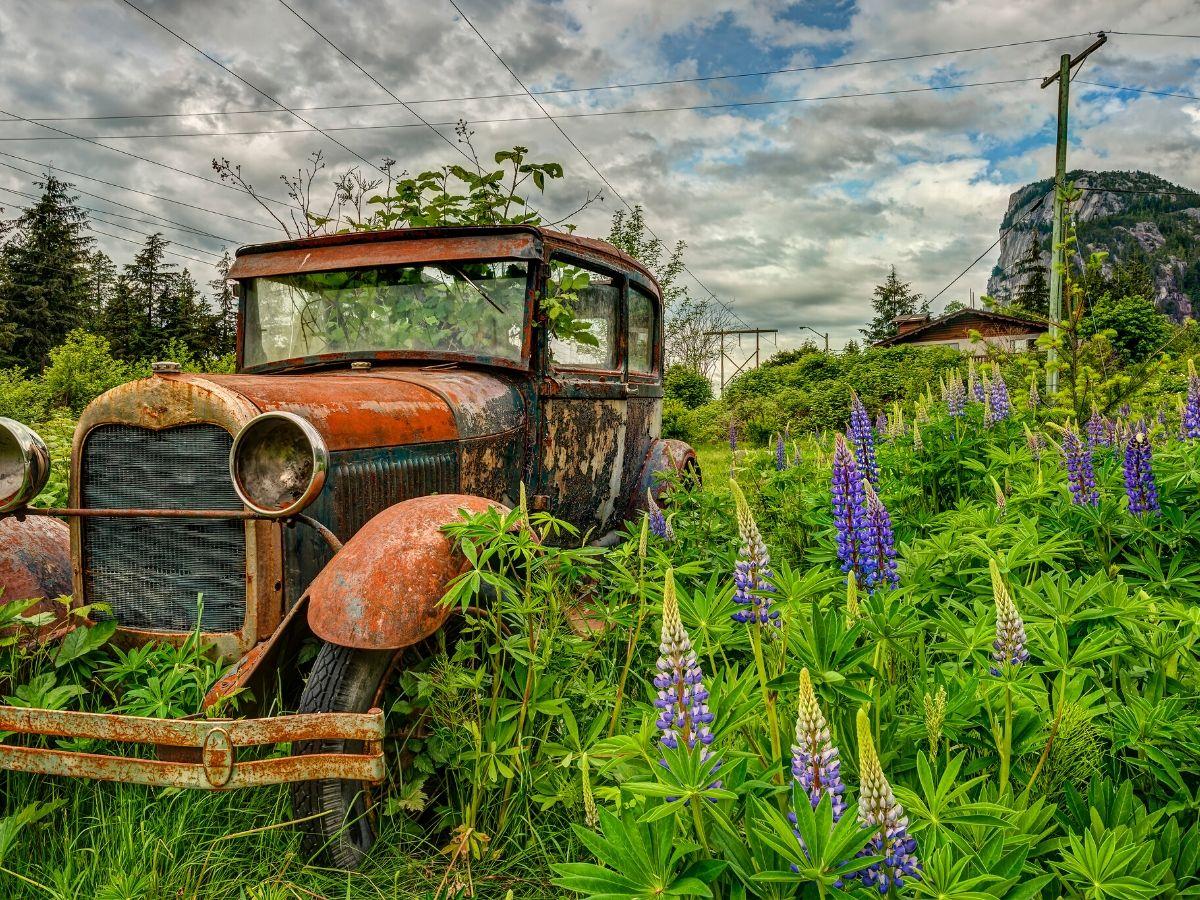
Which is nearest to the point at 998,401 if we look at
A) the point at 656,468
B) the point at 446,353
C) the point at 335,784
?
the point at 656,468

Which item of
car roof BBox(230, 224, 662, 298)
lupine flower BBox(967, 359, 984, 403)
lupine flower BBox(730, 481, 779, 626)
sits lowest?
lupine flower BBox(730, 481, 779, 626)

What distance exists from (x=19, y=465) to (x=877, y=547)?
285 centimetres

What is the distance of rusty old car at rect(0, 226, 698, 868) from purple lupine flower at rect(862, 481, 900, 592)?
1.22 meters

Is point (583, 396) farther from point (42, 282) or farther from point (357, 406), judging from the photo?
point (42, 282)

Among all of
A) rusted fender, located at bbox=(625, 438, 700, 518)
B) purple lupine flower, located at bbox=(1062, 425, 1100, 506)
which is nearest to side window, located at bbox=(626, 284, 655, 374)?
rusted fender, located at bbox=(625, 438, 700, 518)

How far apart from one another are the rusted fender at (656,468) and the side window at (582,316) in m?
0.85

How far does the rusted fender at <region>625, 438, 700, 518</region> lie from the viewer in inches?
199

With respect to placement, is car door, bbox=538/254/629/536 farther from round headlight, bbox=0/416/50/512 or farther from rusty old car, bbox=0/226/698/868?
round headlight, bbox=0/416/50/512

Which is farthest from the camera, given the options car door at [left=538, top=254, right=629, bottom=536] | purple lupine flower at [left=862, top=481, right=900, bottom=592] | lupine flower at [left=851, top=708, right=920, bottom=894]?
car door at [left=538, top=254, right=629, bottom=536]

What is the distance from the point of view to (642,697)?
2941 mm

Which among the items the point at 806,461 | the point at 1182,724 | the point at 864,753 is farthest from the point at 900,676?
the point at 806,461

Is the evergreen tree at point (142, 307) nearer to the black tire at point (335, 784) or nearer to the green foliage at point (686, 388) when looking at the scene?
the green foliage at point (686, 388)

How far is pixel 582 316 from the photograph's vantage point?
14.5ft

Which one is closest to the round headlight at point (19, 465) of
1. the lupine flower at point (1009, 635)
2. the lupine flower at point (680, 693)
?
the lupine flower at point (680, 693)
